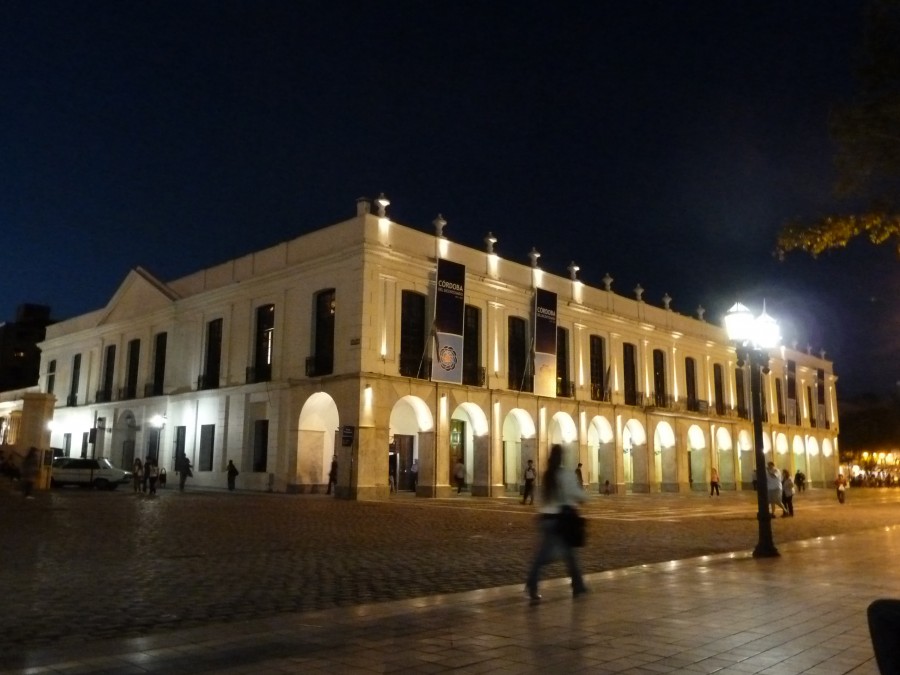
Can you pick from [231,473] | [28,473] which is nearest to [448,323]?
[231,473]

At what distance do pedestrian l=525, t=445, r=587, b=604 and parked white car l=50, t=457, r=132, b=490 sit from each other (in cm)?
3170

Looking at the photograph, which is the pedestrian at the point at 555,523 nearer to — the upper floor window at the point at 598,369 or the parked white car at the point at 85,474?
the parked white car at the point at 85,474

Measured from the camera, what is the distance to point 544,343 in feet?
124

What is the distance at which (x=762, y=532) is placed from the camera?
12984 mm

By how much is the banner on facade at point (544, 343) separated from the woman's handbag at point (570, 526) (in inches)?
1145

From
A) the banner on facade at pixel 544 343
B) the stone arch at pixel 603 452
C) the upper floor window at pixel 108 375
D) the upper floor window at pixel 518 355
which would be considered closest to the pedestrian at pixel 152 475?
the upper floor window at pixel 518 355

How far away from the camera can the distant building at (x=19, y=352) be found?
87688 millimetres

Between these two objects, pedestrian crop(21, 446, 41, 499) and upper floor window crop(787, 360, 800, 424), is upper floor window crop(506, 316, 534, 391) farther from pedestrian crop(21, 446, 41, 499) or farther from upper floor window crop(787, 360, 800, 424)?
upper floor window crop(787, 360, 800, 424)

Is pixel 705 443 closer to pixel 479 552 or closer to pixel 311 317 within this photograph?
pixel 311 317

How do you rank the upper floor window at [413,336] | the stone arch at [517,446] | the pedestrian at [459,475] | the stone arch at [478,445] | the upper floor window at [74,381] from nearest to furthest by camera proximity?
1. the upper floor window at [413,336]
2. the pedestrian at [459,475]
3. the stone arch at [478,445]
4. the stone arch at [517,446]
5. the upper floor window at [74,381]

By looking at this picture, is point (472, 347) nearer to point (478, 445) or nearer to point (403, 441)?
point (478, 445)

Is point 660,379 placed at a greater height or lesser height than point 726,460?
greater

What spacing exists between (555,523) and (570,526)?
163 millimetres

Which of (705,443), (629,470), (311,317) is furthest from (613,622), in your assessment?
(705,443)
